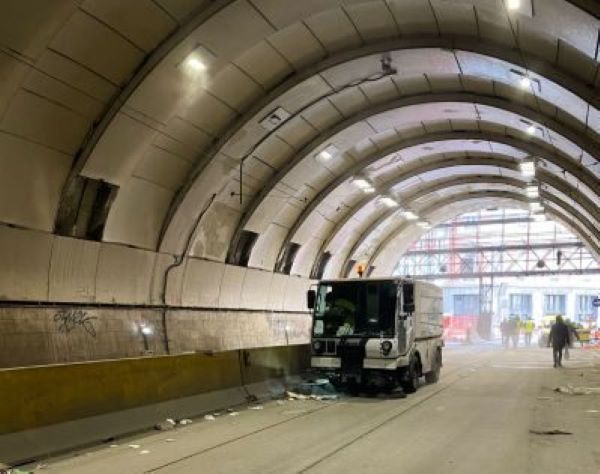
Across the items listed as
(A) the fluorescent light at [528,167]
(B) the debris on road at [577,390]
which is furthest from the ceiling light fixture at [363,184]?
(B) the debris on road at [577,390]

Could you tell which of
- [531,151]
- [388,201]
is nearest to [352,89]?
[531,151]

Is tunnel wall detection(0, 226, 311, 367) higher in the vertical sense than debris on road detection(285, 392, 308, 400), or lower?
higher

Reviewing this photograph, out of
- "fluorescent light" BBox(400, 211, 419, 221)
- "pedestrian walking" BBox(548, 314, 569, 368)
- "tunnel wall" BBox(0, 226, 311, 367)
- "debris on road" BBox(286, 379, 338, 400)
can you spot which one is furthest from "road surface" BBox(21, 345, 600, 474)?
"fluorescent light" BBox(400, 211, 419, 221)

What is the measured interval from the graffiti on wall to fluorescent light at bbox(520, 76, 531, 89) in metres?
10.9

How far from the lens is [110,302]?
1505cm

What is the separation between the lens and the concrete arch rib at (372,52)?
1352 centimetres

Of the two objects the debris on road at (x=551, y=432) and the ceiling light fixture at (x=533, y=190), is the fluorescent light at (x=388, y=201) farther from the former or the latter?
the debris on road at (x=551, y=432)

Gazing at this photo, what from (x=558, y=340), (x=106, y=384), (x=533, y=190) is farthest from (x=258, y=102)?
(x=558, y=340)

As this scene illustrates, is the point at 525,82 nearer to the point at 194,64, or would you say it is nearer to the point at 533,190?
the point at 194,64

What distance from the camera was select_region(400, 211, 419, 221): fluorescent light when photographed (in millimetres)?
32250

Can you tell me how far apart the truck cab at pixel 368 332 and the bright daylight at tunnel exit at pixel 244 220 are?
6 centimetres

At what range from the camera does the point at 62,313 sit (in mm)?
13453

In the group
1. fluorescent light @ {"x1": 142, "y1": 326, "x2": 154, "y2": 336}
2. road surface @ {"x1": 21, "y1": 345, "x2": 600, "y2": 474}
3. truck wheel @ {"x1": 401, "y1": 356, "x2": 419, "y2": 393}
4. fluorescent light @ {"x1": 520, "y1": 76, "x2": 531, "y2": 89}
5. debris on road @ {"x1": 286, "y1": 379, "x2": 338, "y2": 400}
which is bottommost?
debris on road @ {"x1": 286, "y1": 379, "x2": 338, "y2": 400}

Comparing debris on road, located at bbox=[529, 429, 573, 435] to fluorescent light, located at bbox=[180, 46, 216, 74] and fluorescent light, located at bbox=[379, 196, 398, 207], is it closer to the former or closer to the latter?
fluorescent light, located at bbox=[180, 46, 216, 74]
